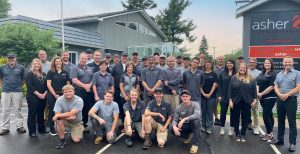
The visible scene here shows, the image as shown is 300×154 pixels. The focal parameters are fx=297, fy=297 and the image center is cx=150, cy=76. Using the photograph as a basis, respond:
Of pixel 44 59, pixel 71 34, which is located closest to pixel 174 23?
pixel 71 34

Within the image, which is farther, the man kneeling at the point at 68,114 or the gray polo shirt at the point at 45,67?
the gray polo shirt at the point at 45,67

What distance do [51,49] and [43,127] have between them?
7877mm

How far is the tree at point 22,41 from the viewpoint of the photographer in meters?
13.5

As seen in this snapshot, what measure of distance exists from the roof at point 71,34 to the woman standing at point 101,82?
1094 centimetres

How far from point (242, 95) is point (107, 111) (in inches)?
120

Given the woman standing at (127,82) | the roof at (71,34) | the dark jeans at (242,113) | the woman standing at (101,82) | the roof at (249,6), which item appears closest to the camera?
the dark jeans at (242,113)

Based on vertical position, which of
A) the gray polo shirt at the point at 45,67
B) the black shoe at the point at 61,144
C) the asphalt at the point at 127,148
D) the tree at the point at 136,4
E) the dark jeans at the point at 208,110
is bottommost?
the asphalt at the point at 127,148

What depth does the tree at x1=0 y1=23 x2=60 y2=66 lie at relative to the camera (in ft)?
44.3

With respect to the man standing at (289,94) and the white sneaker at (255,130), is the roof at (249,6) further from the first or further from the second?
the man standing at (289,94)

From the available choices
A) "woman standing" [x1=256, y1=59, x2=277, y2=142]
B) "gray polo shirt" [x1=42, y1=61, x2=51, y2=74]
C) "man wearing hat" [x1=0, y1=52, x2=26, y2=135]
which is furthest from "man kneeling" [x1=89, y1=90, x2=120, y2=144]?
"woman standing" [x1=256, y1=59, x2=277, y2=142]

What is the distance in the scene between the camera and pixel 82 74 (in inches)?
287

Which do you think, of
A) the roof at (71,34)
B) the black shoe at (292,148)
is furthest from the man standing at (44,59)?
the roof at (71,34)

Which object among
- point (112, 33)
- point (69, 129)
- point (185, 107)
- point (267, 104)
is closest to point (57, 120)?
point (69, 129)

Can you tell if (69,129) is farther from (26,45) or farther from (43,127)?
(26,45)
